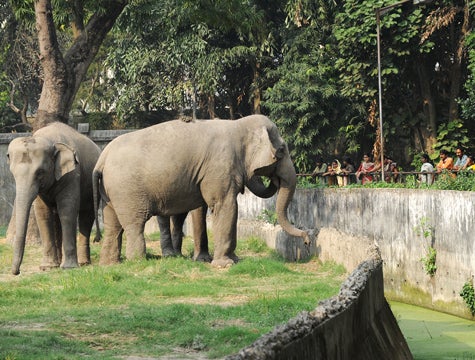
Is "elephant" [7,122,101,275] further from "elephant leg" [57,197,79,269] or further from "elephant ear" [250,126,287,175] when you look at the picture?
"elephant ear" [250,126,287,175]

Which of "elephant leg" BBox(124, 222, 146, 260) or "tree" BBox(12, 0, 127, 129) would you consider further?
→ "tree" BBox(12, 0, 127, 129)

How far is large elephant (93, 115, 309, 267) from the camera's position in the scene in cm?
1798

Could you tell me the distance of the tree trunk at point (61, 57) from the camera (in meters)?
23.1

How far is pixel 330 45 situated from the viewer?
129 ft

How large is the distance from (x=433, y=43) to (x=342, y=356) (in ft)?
91.4

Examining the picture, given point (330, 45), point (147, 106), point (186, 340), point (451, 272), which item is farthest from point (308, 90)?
point (186, 340)

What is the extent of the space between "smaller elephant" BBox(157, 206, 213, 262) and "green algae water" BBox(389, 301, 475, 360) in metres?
3.24

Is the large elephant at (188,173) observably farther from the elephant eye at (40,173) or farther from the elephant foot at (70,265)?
the elephant eye at (40,173)

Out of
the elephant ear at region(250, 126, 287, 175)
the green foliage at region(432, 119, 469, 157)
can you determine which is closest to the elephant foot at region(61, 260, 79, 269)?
the elephant ear at region(250, 126, 287, 175)

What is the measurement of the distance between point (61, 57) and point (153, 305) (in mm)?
11594

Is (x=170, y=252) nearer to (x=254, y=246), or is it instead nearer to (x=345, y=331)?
(x=254, y=246)

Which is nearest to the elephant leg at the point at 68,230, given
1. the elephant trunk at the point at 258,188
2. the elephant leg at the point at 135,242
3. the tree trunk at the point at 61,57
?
the elephant leg at the point at 135,242

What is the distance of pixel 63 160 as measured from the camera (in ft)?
58.8

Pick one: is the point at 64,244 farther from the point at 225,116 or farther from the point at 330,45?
the point at 225,116
